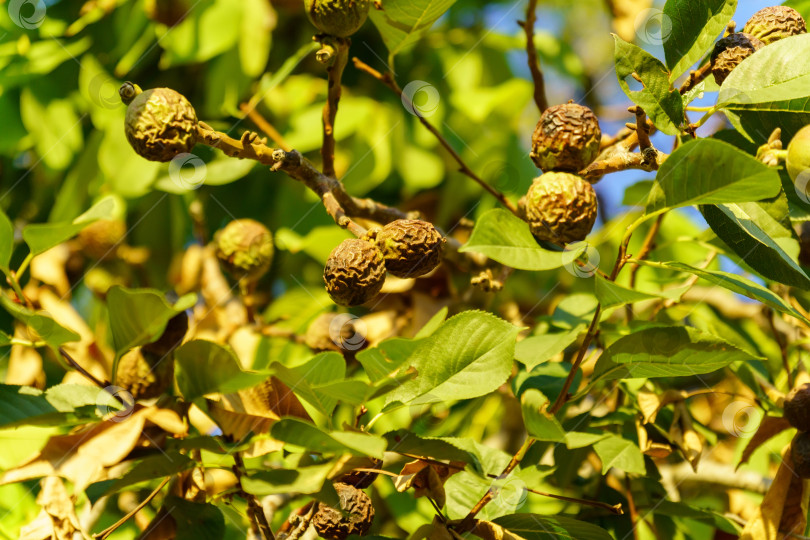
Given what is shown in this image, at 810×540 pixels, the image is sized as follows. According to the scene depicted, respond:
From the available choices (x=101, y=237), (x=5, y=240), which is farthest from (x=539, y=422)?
(x=101, y=237)

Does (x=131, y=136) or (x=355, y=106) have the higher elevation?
(x=131, y=136)

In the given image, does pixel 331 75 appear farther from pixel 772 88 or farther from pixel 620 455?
pixel 620 455

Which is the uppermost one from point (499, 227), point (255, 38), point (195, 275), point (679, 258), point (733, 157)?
point (733, 157)

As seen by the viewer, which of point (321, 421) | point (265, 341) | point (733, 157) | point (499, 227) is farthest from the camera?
point (265, 341)

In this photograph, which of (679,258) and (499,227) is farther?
(679,258)

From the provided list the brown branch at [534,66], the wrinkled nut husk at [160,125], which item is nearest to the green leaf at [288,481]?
the wrinkled nut husk at [160,125]

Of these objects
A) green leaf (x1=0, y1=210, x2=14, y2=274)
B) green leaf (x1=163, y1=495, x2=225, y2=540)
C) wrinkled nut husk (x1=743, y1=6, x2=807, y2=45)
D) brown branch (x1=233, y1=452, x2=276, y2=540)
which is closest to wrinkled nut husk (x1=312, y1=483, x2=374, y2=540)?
brown branch (x1=233, y1=452, x2=276, y2=540)

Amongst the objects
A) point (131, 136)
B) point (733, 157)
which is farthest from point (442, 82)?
point (733, 157)

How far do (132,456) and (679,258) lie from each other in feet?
4.60

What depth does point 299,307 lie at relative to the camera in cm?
183

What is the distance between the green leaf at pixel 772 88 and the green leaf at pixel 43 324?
95 centimetres

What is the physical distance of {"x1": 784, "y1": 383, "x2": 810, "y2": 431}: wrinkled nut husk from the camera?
3.76 feet

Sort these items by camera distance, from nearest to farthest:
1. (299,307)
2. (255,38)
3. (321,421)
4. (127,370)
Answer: (127,370) → (321,421) → (299,307) → (255,38)

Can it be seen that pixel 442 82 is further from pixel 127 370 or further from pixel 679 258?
pixel 127 370
